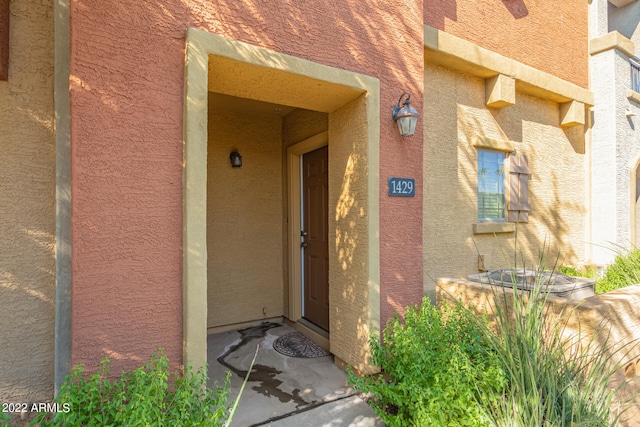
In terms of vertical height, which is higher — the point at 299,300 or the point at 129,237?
the point at 129,237

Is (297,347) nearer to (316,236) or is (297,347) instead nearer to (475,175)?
(316,236)

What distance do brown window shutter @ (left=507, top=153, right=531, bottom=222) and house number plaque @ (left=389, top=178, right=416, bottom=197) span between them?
6.82 feet

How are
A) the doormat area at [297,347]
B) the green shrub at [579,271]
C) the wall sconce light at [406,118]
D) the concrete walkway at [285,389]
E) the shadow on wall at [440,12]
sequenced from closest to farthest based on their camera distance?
the concrete walkway at [285,389] < the wall sconce light at [406,118] < the doormat area at [297,347] < the shadow on wall at [440,12] < the green shrub at [579,271]

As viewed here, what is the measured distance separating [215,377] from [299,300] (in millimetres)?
1633

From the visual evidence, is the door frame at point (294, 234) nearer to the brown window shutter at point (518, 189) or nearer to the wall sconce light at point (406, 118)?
the wall sconce light at point (406, 118)

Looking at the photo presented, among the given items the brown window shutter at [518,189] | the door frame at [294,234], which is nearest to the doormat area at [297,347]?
the door frame at [294,234]

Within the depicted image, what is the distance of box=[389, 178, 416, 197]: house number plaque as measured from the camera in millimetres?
3141

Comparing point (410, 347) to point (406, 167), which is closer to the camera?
point (410, 347)

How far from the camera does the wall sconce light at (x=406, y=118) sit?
3.04 metres

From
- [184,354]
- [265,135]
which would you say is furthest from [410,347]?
[265,135]

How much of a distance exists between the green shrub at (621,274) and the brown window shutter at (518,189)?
1.27 metres

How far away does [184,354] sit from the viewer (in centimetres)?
223

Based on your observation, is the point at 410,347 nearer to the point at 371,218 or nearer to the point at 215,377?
the point at 371,218

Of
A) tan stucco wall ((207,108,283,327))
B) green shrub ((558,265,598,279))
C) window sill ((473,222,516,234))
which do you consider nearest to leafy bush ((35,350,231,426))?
tan stucco wall ((207,108,283,327))
